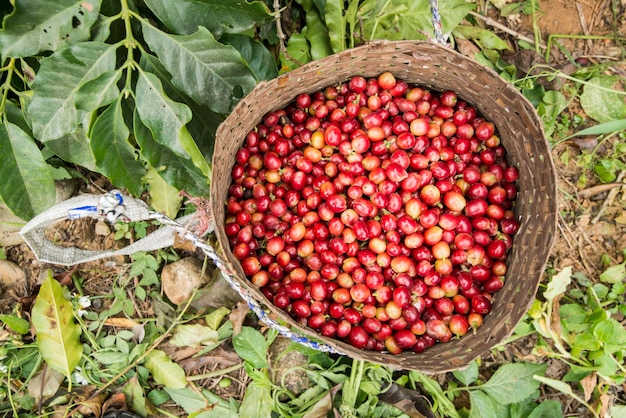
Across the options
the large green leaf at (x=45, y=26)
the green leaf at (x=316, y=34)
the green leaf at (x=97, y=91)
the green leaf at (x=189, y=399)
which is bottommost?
the green leaf at (x=189, y=399)

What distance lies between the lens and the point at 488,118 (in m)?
2.26

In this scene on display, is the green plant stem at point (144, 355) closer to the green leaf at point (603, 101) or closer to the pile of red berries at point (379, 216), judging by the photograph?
the pile of red berries at point (379, 216)

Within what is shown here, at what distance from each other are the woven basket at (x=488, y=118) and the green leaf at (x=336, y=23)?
0.23 meters

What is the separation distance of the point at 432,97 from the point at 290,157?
70 centimetres

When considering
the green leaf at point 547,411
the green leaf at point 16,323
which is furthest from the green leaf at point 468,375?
the green leaf at point 16,323

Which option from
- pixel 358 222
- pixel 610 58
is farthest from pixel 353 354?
pixel 610 58

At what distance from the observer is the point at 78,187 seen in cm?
267

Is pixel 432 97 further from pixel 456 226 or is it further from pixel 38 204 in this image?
pixel 38 204

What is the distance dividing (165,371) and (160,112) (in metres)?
1.29

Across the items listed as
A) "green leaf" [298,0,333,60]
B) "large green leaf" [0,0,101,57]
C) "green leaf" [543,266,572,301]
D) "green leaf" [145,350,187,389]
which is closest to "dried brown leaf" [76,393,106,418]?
"green leaf" [145,350,187,389]

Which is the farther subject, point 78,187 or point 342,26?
point 78,187

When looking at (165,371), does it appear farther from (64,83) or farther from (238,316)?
(64,83)

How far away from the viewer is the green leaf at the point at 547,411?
2.38 meters

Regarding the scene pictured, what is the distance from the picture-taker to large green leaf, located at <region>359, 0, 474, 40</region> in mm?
2357
